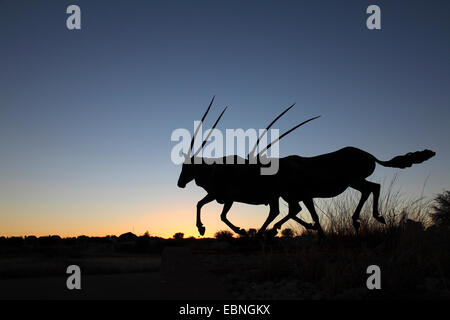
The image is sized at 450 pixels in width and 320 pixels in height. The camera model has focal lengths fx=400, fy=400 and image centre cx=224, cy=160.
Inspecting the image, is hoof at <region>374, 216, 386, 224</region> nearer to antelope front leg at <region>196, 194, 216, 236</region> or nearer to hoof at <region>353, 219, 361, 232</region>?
hoof at <region>353, 219, 361, 232</region>

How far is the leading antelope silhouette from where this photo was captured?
338 inches

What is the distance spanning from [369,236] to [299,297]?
3.94 metres

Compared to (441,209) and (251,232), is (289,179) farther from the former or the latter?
(441,209)

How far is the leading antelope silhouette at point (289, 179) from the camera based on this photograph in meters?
8.59

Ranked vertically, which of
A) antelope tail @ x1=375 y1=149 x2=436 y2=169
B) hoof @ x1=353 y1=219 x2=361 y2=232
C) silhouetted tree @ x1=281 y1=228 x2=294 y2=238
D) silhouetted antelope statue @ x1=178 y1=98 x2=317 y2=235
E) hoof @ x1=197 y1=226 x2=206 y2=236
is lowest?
silhouetted tree @ x1=281 y1=228 x2=294 y2=238

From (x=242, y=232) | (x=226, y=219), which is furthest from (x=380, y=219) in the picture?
(x=226, y=219)

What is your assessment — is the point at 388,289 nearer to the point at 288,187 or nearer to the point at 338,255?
the point at 338,255

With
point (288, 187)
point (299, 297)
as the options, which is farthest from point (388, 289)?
point (288, 187)

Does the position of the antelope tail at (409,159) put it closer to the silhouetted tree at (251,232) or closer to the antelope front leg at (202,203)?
the silhouetted tree at (251,232)

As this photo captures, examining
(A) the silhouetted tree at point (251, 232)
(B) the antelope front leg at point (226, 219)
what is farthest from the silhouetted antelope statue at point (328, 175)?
(B) the antelope front leg at point (226, 219)

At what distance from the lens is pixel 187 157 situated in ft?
30.4

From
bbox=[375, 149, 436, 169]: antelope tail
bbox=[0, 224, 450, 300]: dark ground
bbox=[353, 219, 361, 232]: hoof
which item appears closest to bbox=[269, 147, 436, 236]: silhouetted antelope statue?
bbox=[375, 149, 436, 169]: antelope tail
